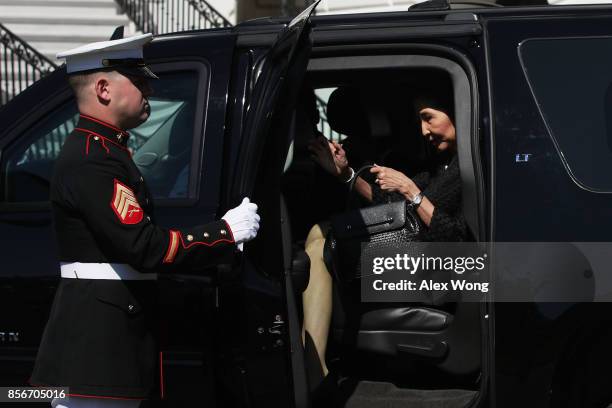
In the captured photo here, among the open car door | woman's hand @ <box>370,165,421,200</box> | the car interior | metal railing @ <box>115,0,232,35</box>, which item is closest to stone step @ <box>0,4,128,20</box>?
metal railing @ <box>115,0,232,35</box>

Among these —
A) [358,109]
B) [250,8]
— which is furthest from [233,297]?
[250,8]

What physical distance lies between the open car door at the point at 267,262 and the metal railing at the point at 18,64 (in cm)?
892

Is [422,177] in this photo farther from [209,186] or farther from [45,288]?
[45,288]

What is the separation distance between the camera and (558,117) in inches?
135

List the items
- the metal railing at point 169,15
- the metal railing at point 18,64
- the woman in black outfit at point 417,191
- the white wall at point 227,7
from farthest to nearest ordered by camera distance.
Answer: the white wall at point 227,7 < the metal railing at point 169,15 < the metal railing at point 18,64 < the woman in black outfit at point 417,191

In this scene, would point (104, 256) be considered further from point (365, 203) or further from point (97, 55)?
point (365, 203)

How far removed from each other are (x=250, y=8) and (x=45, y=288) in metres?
12.5

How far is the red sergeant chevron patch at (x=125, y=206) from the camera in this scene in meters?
2.88

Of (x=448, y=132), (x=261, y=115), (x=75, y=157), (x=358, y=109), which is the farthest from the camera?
(x=358, y=109)

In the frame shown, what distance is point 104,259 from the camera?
9.91 feet

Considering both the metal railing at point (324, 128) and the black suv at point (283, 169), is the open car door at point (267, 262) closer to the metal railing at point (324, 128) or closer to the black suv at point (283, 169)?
the black suv at point (283, 169)

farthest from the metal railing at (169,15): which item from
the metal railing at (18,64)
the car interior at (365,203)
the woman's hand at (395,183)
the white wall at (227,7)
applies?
the woman's hand at (395,183)

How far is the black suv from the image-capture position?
335 cm

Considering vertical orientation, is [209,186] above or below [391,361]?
above
